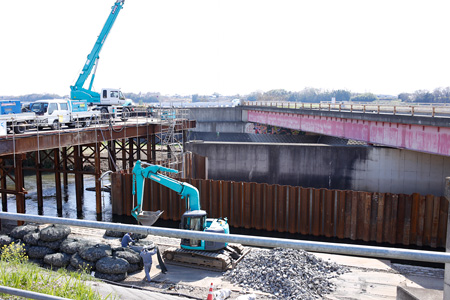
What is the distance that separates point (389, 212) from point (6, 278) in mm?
19614

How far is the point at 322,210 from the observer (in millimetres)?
21672

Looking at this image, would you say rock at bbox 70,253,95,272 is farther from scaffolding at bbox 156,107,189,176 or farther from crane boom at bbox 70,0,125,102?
crane boom at bbox 70,0,125,102

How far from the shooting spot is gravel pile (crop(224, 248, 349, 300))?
11.3 metres

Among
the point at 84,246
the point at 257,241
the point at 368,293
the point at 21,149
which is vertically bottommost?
the point at 368,293

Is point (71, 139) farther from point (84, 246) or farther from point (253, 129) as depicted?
point (253, 129)

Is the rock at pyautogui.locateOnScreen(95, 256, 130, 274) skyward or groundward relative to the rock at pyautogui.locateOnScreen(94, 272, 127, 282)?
skyward

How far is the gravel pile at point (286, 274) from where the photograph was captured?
37.1ft

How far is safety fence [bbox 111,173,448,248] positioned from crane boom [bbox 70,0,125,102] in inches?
694

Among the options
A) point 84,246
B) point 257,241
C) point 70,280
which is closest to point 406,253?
point 257,241

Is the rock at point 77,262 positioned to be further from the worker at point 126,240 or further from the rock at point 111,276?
the worker at point 126,240

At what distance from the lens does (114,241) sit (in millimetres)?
16422

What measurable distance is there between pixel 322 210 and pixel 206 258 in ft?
33.2

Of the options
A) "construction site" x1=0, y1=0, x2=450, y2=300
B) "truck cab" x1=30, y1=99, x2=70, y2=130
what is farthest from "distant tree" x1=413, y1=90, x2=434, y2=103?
"truck cab" x1=30, y1=99, x2=70, y2=130

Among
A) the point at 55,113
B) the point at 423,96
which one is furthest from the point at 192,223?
the point at 423,96
